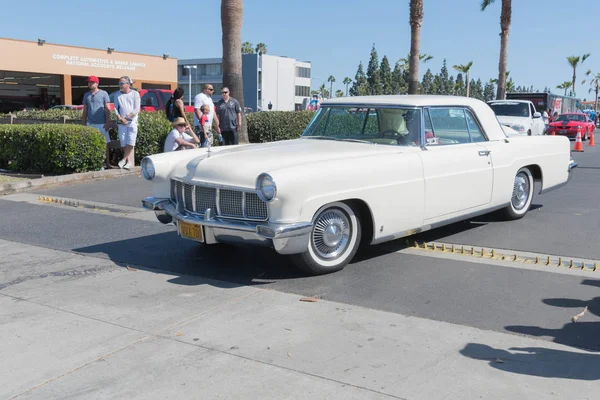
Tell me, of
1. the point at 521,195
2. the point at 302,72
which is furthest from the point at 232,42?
the point at 302,72

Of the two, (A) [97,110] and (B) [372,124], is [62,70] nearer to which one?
(A) [97,110]

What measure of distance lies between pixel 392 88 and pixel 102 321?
379 feet

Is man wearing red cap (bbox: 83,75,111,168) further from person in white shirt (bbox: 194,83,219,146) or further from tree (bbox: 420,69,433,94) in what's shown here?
tree (bbox: 420,69,433,94)

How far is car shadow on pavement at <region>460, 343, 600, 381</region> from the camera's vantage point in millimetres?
3801

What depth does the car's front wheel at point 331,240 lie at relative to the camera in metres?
5.72

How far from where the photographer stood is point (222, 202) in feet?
18.9

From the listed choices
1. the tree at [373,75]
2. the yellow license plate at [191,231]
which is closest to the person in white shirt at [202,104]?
the yellow license plate at [191,231]

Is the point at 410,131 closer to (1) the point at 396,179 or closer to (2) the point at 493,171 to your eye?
(1) the point at 396,179

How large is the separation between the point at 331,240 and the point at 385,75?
4610 inches

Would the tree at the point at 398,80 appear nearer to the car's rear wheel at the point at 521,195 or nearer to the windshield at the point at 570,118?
the windshield at the point at 570,118

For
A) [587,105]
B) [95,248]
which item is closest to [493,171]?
[95,248]

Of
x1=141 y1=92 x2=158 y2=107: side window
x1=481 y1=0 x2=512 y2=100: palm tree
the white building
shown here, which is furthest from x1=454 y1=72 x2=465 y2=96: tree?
x1=141 y1=92 x2=158 y2=107: side window

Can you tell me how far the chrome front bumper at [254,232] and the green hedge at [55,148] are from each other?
21.9 feet

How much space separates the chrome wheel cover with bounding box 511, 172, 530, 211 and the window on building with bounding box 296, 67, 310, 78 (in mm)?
102888
